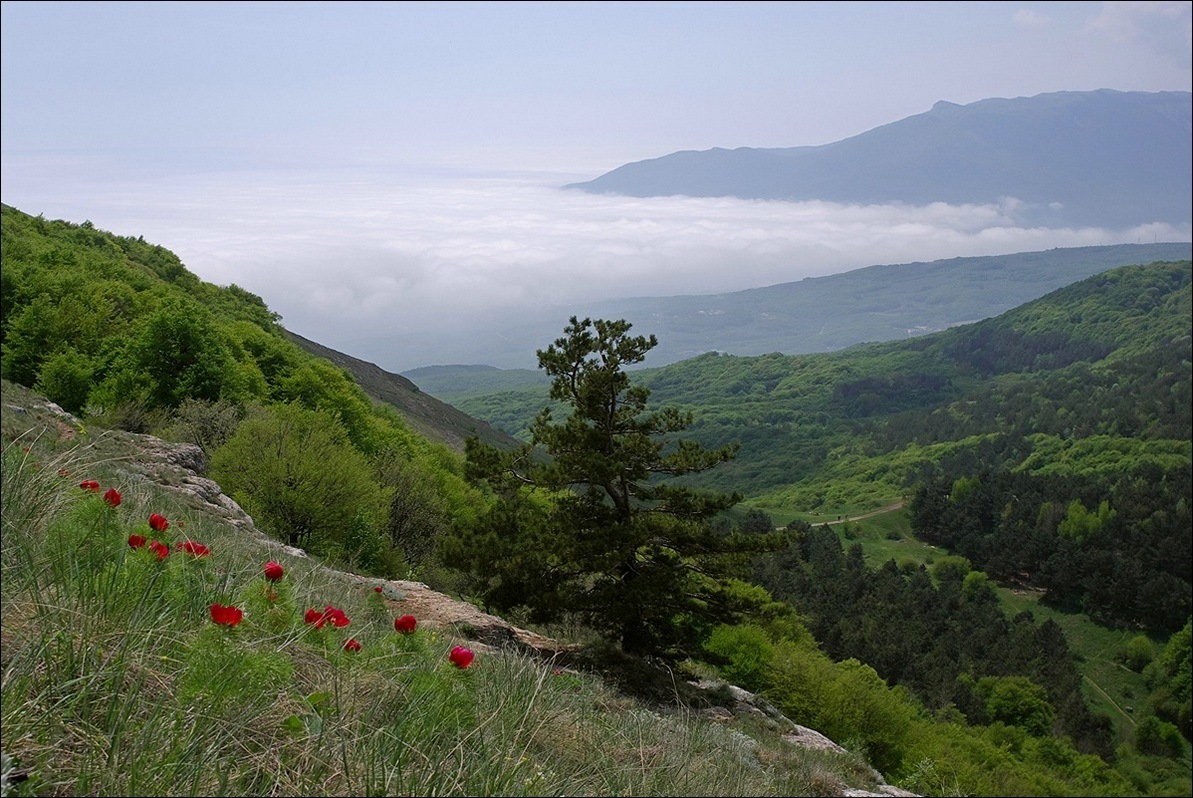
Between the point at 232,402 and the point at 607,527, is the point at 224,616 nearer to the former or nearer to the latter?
the point at 607,527

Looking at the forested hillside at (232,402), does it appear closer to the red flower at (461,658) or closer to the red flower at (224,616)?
the red flower at (461,658)

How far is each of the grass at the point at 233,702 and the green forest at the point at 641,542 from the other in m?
0.20

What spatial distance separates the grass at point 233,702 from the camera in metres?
2.96

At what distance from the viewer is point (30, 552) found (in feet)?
12.6

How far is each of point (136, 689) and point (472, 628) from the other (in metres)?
10.0

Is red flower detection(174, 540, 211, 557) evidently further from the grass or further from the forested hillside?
the forested hillside

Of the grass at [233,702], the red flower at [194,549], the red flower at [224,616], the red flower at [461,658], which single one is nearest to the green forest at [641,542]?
the grass at [233,702]

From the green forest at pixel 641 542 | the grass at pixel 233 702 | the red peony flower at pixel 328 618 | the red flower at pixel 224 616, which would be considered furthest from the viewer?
the green forest at pixel 641 542

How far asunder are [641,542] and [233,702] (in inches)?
505

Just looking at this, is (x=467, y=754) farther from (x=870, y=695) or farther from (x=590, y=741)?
(x=870, y=695)

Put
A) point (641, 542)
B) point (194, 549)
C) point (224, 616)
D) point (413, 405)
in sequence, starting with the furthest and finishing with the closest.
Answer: point (413, 405)
point (641, 542)
point (194, 549)
point (224, 616)

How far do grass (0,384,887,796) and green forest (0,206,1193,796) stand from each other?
0.66 feet

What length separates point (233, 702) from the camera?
324cm

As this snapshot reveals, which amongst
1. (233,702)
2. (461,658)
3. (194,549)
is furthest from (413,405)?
(233,702)
